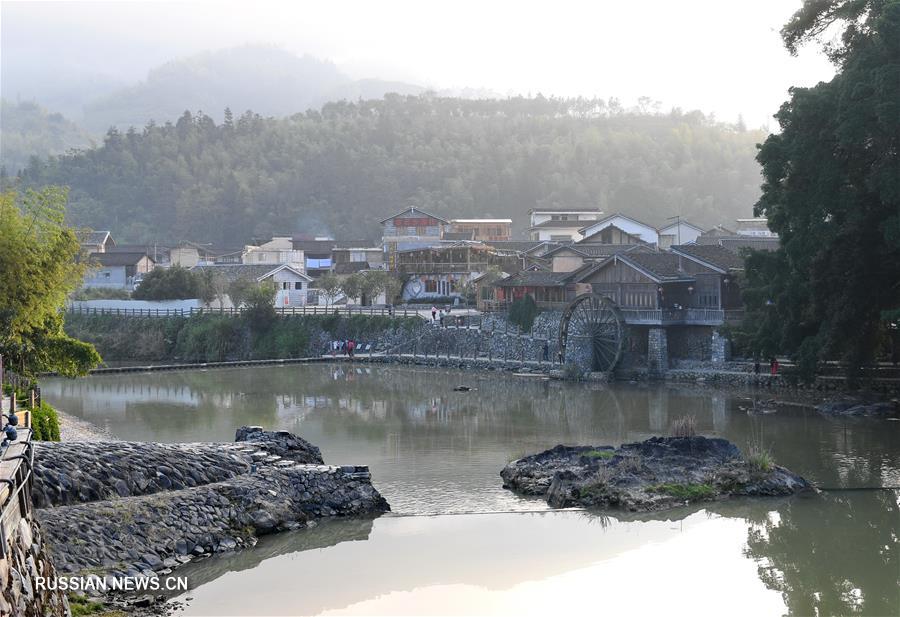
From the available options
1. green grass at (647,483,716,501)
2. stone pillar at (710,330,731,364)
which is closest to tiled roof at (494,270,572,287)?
stone pillar at (710,330,731,364)

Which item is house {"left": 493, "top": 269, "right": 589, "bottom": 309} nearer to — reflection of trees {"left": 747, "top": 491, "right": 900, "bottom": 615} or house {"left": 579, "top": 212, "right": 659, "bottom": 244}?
house {"left": 579, "top": 212, "right": 659, "bottom": 244}

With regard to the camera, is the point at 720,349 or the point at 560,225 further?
the point at 560,225

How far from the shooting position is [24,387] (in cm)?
2416

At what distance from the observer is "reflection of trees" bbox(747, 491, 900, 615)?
14812 millimetres

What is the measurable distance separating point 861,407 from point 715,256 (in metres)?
11.8

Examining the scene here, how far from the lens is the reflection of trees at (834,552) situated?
48.6ft

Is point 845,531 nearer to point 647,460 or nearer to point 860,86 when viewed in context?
point 647,460

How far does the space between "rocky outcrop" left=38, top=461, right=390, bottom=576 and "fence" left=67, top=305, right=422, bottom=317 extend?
100 feet

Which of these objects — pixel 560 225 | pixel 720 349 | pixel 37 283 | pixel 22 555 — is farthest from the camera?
pixel 560 225

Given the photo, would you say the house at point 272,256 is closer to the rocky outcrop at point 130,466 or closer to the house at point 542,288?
the house at point 542,288

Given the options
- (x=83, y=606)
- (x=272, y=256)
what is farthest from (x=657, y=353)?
(x=272, y=256)

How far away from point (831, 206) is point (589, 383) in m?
12.6

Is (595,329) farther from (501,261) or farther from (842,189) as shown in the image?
(501,261)

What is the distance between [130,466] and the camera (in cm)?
1698
